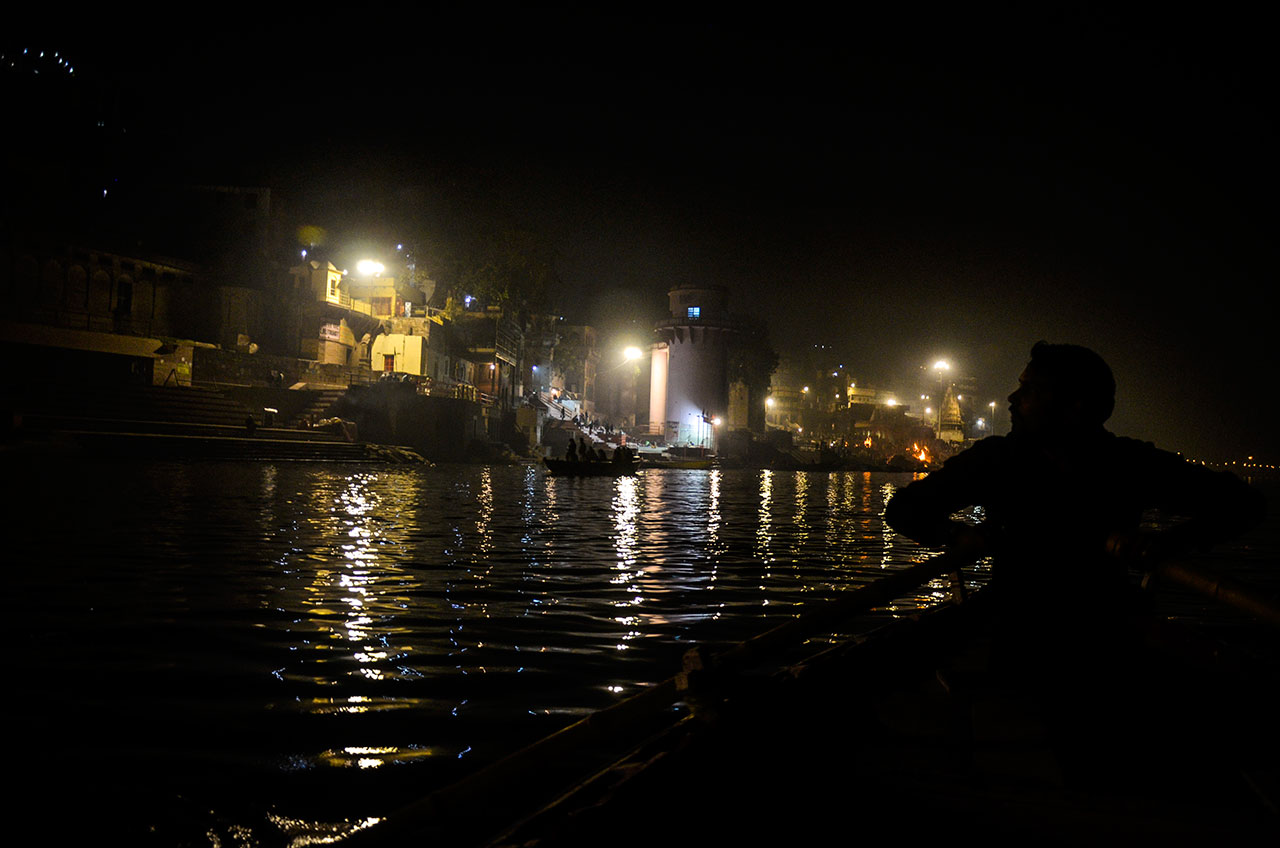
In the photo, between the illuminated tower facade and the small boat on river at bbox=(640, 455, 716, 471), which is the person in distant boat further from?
the illuminated tower facade

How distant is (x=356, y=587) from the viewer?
360 inches

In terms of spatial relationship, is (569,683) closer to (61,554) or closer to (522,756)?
(522,756)

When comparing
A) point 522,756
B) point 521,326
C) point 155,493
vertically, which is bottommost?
point 155,493

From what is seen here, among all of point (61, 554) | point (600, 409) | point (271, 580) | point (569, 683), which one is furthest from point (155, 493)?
point (600, 409)

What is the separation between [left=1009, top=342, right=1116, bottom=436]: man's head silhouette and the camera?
368cm

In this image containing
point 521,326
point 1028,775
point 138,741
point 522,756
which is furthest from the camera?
point 521,326

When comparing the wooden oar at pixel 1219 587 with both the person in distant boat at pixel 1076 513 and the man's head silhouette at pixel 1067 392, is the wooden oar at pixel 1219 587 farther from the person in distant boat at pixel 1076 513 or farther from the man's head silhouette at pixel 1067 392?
the man's head silhouette at pixel 1067 392

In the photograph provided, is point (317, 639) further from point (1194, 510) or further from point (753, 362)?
point (753, 362)

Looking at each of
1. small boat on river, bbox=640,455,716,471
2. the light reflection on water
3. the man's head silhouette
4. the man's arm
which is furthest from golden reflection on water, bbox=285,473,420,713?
small boat on river, bbox=640,455,716,471

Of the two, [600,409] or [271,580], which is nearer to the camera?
[271,580]

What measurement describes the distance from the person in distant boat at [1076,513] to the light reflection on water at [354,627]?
2.68 metres

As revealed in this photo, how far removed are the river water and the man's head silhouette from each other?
3.15 meters

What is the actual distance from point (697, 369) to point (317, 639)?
77533 mm

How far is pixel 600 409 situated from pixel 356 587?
88.4 m
